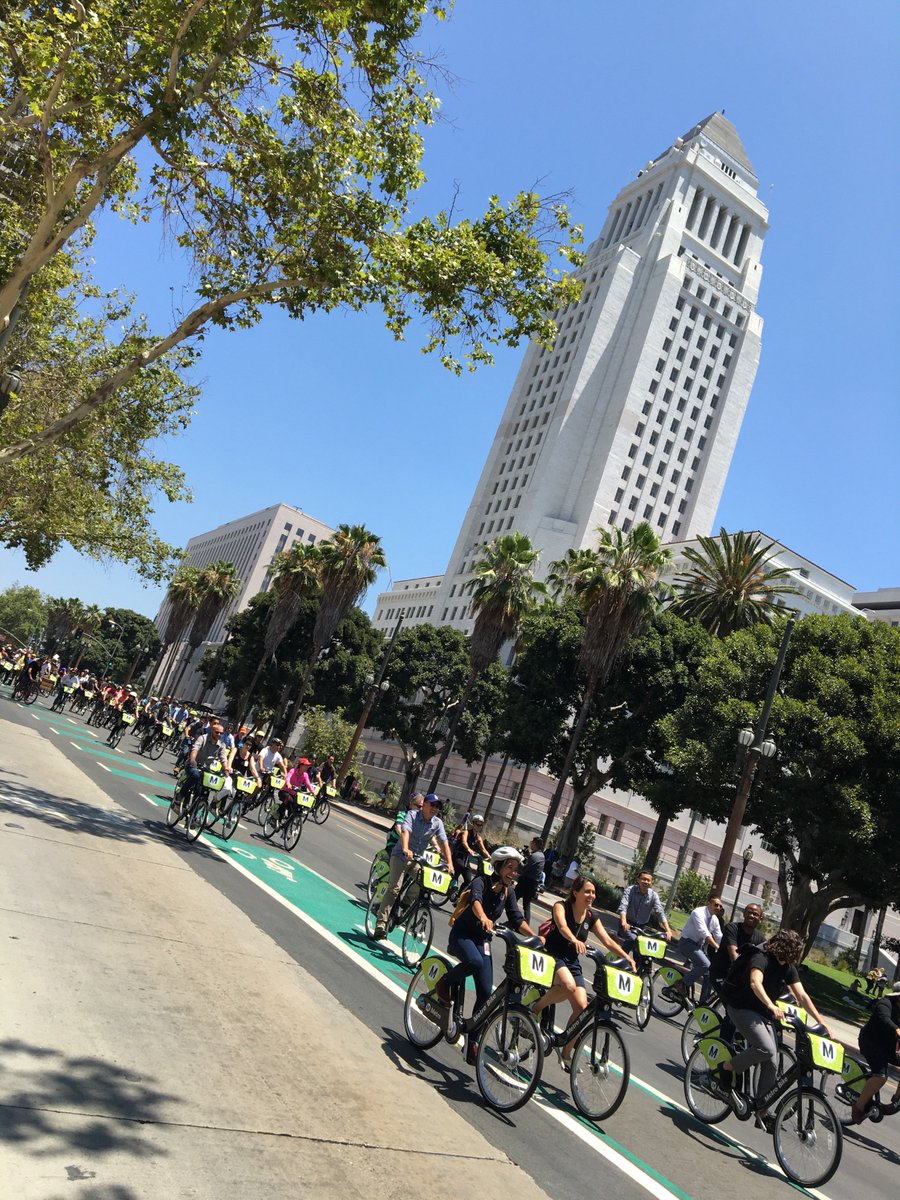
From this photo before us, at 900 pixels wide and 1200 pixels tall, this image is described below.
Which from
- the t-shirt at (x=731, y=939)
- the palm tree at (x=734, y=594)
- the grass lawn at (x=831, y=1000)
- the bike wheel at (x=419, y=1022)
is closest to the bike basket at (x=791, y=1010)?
the t-shirt at (x=731, y=939)

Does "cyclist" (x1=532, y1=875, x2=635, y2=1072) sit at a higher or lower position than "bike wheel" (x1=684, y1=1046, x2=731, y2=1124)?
higher

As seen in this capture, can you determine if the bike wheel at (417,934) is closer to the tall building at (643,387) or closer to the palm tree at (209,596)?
the palm tree at (209,596)

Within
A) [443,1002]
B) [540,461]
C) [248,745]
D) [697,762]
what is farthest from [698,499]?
[443,1002]

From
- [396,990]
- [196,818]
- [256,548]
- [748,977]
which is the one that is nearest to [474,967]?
[396,990]

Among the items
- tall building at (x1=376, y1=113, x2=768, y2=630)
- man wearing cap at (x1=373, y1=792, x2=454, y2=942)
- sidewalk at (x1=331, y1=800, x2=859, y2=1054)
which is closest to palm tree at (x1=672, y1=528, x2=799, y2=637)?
sidewalk at (x1=331, y1=800, x2=859, y2=1054)

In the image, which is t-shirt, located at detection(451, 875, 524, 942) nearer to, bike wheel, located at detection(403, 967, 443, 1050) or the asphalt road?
bike wheel, located at detection(403, 967, 443, 1050)

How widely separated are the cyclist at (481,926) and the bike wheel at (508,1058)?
141mm

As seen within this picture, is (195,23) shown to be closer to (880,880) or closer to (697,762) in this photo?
(697,762)

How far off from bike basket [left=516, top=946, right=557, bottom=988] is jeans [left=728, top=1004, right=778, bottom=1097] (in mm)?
2012

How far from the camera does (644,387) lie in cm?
10512

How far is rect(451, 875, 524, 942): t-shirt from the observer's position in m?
6.95

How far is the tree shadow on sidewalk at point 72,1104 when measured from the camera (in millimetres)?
4008

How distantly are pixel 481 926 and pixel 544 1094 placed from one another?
4.94ft

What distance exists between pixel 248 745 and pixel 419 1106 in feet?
37.6
